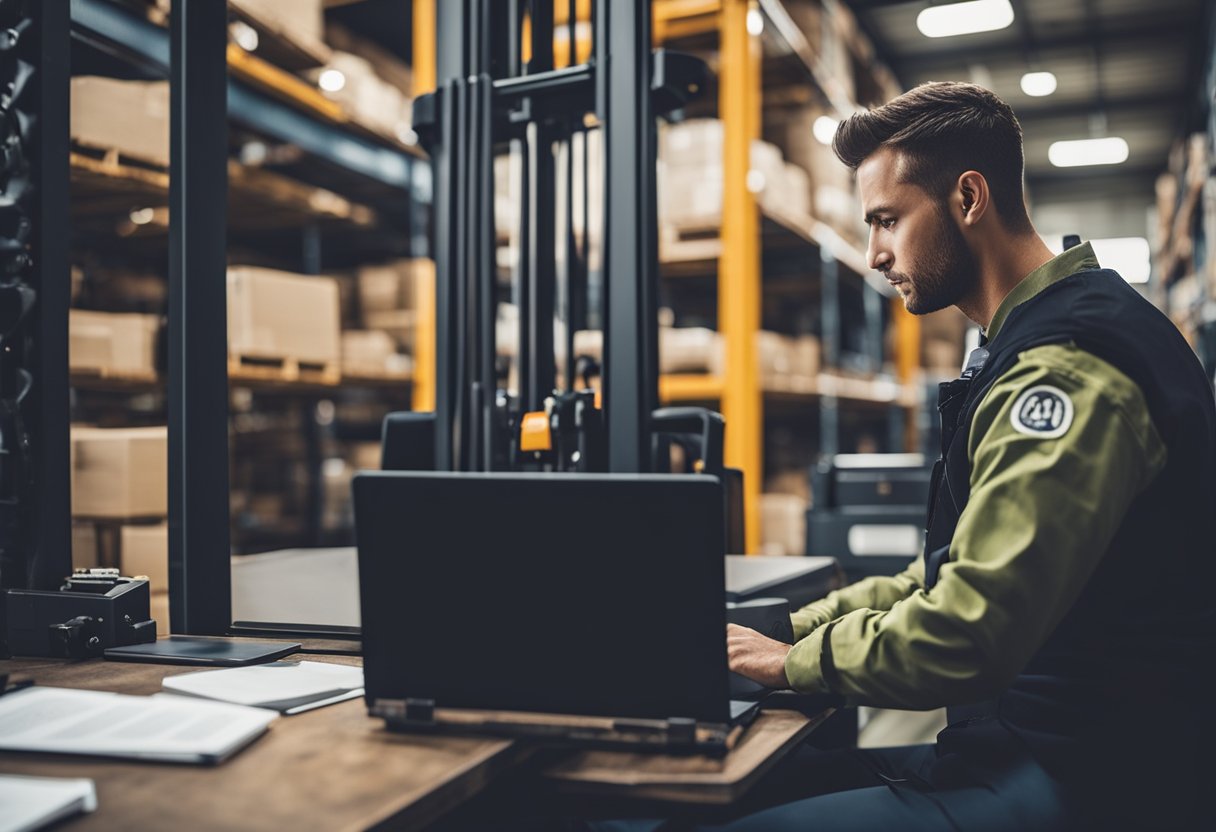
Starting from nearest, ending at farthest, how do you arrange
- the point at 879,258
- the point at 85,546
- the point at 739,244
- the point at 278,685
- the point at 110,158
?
the point at 278,685
the point at 879,258
the point at 85,546
the point at 110,158
the point at 739,244

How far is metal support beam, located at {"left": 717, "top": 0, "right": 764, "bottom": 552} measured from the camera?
5066 millimetres

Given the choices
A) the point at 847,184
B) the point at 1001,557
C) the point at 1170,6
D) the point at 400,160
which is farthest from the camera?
the point at 1170,6

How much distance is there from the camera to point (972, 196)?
1860 millimetres

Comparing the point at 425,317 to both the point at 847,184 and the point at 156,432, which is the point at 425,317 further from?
the point at 847,184

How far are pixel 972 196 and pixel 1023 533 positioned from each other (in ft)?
2.27

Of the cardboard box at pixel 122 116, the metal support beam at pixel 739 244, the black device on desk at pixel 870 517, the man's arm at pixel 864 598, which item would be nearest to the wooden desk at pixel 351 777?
the man's arm at pixel 864 598

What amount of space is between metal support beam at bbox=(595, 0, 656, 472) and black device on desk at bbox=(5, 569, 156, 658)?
1.14m

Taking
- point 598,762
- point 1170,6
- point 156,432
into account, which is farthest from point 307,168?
point 1170,6

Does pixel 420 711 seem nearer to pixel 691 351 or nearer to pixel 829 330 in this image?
pixel 691 351

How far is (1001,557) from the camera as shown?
145cm

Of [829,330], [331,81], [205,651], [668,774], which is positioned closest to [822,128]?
[829,330]

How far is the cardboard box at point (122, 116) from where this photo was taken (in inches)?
160

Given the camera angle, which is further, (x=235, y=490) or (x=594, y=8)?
(x=235, y=490)

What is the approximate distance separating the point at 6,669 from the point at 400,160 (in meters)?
4.63
